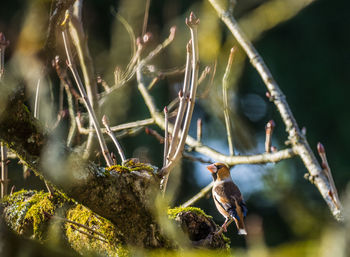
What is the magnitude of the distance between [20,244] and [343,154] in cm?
453

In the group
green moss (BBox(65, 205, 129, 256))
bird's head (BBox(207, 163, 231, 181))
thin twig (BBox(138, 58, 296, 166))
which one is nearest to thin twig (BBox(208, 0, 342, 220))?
thin twig (BBox(138, 58, 296, 166))

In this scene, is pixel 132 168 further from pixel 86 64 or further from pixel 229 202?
pixel 86 64

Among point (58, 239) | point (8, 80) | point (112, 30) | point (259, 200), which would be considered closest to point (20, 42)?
point (8, 80)

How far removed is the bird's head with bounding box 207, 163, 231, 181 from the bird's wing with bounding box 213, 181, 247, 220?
0.14 m

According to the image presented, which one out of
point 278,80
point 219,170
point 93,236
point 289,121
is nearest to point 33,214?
point 93,236

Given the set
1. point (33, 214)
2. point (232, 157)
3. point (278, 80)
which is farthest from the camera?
point (278, 80)

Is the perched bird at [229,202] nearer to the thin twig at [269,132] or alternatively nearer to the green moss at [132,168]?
the thin twig at [269,132]

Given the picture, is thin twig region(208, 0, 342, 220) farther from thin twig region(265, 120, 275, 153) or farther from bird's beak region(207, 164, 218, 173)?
bird's beak region(207, 164, 218, 173)

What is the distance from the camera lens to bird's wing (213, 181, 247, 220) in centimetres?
199

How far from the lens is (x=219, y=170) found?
2359 millimetres

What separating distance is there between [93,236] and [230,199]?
39.9 inches

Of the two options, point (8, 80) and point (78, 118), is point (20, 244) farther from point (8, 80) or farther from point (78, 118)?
point (78, 118)

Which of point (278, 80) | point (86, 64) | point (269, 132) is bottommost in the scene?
point (278, 80)

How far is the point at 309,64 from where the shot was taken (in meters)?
4.86
